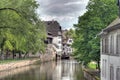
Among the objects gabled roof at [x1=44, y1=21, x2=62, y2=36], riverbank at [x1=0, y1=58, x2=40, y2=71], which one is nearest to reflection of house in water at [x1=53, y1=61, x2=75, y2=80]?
riverbank at [x1=0, y1=58, x2=40, y2=71]

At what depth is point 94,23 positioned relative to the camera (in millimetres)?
40625

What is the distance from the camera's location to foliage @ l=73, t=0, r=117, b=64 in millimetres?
39938

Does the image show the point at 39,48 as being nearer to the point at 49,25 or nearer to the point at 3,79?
the point at 3,79

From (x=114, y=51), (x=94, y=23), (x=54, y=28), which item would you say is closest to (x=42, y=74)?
(x=94, y=23)

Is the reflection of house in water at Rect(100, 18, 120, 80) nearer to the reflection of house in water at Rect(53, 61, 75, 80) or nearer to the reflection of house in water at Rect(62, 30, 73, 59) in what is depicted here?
the reflection of house in water at Rect(53, 61, 75, 80)

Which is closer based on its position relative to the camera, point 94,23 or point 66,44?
point 94,23

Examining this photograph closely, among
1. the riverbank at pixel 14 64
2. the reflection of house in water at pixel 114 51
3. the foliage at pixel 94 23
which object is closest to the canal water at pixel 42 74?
the riverbank at pixel 14 64

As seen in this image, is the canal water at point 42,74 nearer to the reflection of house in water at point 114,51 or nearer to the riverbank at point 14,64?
the riverbank at point 14,64

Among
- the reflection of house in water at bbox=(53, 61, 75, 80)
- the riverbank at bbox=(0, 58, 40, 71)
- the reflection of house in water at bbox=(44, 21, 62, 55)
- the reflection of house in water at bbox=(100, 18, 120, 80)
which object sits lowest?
the reflection of house in water at bbox=(53, 61, 75, 80)

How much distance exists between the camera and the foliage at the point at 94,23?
39.9 metres

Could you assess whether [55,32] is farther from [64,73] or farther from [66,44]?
[64,73]

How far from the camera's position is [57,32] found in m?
134

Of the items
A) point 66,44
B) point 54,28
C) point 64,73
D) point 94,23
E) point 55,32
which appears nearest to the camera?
point 94,23

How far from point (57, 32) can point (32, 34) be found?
101828mm
